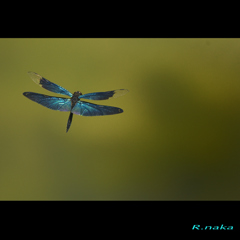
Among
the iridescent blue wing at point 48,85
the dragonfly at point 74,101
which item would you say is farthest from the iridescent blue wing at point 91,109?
the iridescent blue wing at point 48,85

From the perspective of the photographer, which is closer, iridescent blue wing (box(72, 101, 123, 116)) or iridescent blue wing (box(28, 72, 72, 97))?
iridescent blue wing (box(72, 101, 123, 116))

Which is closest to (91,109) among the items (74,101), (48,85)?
(74,101)

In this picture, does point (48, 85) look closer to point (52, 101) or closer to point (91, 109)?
point (52, 101)

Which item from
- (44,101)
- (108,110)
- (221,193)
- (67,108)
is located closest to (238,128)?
(221,193)

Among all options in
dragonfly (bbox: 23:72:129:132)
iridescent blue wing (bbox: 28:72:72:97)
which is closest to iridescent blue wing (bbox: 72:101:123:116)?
dragonfly (bbox: 23:72:129:132)

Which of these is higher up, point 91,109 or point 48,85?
point 48,85

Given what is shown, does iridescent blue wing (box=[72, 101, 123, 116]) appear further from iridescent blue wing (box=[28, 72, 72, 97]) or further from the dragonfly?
iridescent blue wing (box=[28, 72, 72, 97])
